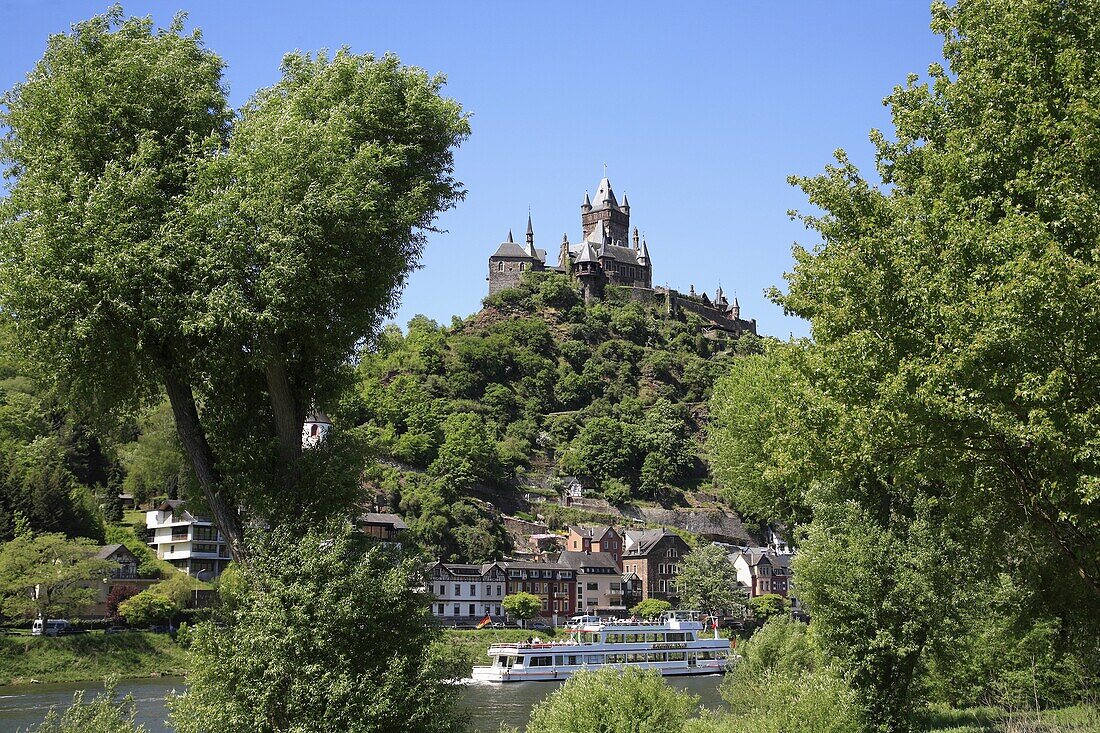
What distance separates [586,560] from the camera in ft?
319

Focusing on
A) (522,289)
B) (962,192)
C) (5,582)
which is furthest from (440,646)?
(522,289)

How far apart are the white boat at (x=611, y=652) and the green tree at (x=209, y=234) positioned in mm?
49917

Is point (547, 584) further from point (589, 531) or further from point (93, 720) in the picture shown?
point (93, 720)

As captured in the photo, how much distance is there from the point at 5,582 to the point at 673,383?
339 ft

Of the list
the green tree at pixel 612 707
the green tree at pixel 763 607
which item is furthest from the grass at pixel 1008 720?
the green tree at pixel 763 607

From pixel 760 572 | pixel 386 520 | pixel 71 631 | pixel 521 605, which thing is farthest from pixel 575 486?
pixel 71 631

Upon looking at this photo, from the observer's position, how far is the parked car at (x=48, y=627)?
56744mm

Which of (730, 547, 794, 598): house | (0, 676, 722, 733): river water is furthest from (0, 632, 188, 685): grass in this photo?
(730, 547, 794, 598): house

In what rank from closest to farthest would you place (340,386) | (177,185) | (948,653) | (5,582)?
1. (177,185)
2. (340,386)
3. (948,653)
4. (5,582)

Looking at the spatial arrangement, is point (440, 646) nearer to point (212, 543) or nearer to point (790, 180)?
point (790, 180)

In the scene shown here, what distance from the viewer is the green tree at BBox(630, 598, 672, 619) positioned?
92000 mm

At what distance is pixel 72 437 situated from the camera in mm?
83625

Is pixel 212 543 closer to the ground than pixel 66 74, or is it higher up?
closer to the ground

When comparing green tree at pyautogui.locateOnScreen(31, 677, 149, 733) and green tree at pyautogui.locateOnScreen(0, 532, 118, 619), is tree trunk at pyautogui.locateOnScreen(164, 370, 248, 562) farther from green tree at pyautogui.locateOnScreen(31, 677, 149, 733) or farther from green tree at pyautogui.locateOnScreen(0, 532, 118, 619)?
green tree at pyautogui.locateOnScreen(0, 532, 118, 619)
